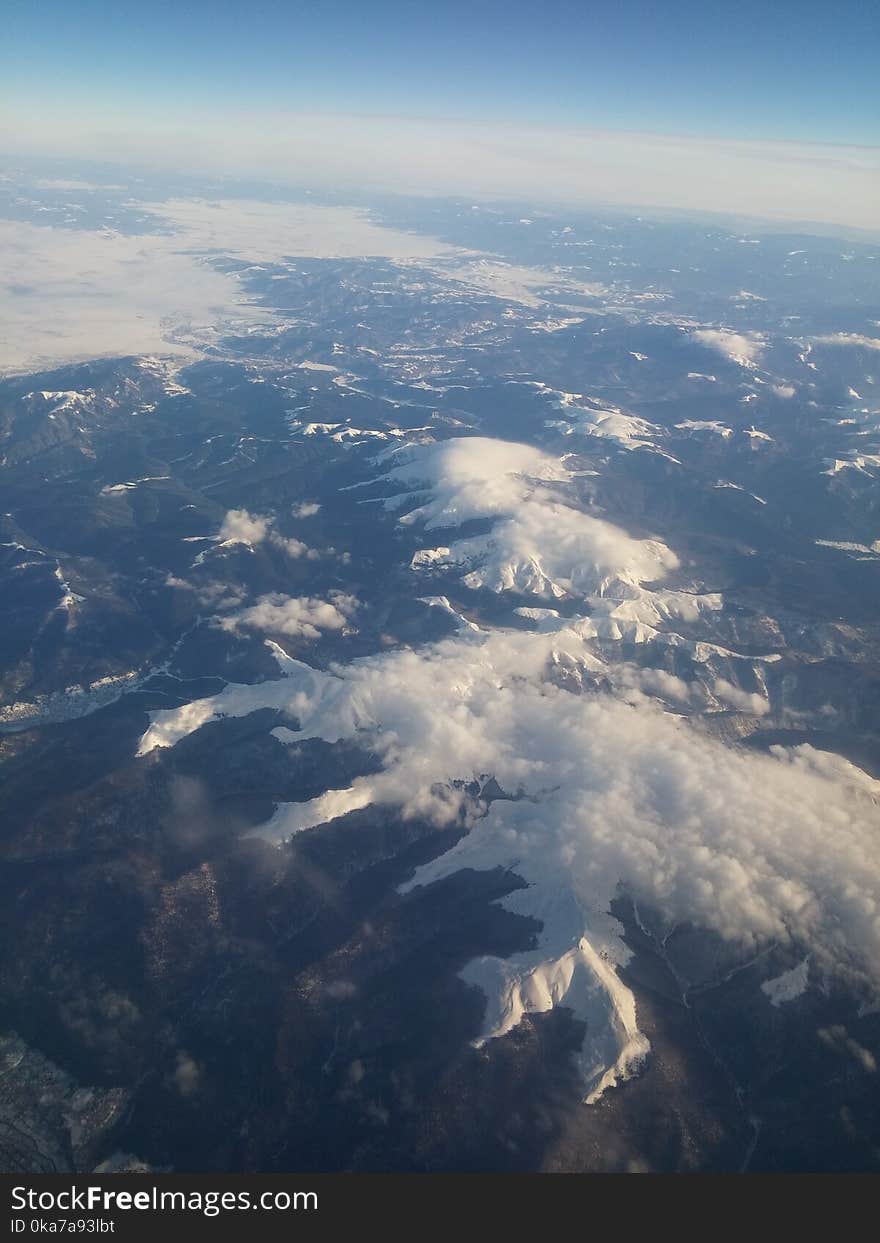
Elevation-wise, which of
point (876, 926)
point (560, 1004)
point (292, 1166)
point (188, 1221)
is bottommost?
point (292, 1166)

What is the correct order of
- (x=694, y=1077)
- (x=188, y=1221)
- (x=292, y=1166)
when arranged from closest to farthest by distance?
1. (x=188, y=1221)
2. (x=292, y=1166)
3. (x=694, y=1077)

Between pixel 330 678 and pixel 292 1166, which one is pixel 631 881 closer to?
pixel 292 1166

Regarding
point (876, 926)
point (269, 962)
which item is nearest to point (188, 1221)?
point (269, 962)

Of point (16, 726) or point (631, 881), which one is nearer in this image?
point (631, 881)

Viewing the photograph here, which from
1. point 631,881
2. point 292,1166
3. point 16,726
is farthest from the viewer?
point 16,726

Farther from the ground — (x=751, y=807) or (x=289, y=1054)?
(x=751, y=807)

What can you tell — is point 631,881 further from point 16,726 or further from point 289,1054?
point 16,726
